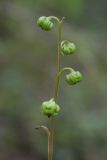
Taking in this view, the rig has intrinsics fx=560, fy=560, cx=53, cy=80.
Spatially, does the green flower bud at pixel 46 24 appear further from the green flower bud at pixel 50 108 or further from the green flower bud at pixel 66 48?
the green flower bud at pixel 50 108

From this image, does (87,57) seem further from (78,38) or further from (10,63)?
(10,63)

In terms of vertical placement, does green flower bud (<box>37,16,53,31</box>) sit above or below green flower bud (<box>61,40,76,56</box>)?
above

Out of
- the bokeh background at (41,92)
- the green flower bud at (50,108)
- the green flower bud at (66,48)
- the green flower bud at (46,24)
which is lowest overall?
the green flower bud at (50,108)

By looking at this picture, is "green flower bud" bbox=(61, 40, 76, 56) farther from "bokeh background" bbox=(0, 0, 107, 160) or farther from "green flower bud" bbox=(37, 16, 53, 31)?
"bokeh background" bbox=(0, 0, 107, 160)

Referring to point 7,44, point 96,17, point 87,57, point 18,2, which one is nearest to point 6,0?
point 18,2

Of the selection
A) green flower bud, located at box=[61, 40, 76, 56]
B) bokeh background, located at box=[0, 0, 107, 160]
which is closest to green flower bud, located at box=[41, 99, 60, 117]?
green flower bud, located at box=[61, 40, 76, 56]

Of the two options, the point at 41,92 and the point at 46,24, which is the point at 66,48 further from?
the point at 41,92

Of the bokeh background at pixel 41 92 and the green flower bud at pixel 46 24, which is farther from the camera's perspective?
the bokeh background at pixel 41 92

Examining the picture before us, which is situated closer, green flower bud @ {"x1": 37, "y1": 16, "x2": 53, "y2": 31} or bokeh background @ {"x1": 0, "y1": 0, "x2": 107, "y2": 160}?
green flower bud @ {"x1": 37, "y1": 16, "x2": 53, "y2": 31}

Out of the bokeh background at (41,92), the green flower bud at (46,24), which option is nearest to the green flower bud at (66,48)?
the green flower bud at (46,24)
